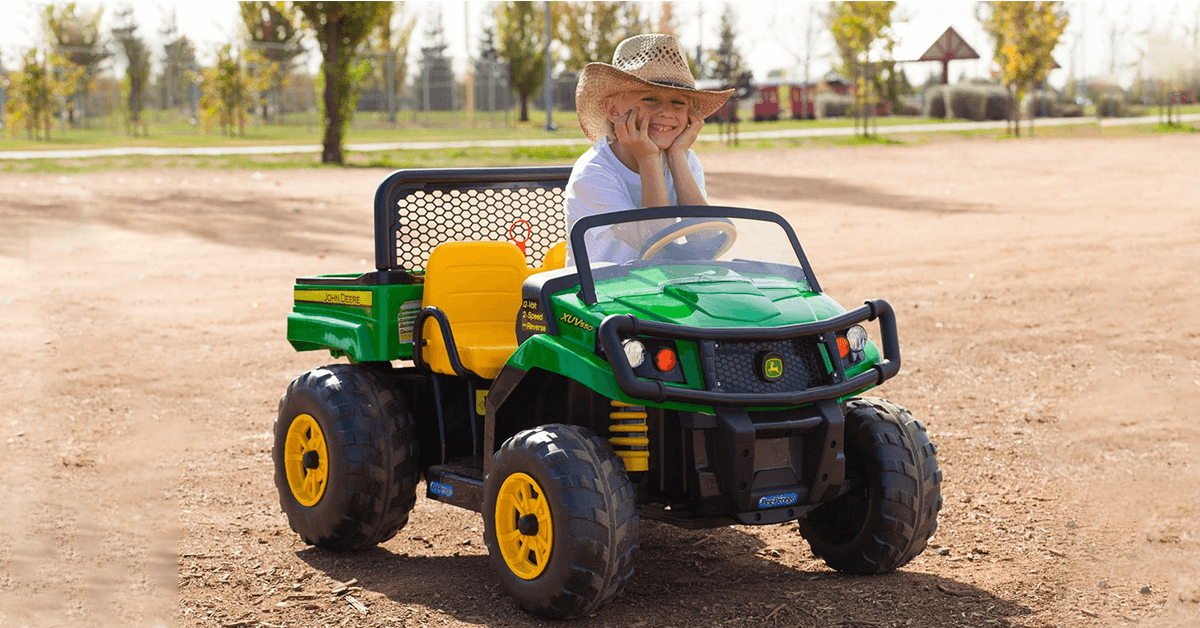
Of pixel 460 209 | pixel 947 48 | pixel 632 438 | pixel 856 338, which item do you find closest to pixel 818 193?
pixel 460 209

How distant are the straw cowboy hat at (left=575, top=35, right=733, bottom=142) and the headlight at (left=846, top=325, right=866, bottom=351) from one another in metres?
1.13

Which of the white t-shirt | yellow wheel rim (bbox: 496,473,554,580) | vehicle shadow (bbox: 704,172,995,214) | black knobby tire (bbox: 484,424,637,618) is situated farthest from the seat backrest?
vehicle shadow (bbox: 704,172,995,214)

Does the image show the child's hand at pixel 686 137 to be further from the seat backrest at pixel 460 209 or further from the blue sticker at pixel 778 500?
the blue sticker at pixel 778 500

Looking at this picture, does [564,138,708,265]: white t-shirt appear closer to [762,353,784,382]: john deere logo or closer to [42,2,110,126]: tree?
[762,353,784,382]: john deere logo

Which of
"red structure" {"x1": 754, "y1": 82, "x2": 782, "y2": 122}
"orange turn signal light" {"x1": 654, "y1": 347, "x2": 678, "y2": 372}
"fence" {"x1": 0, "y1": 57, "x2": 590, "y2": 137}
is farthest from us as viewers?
"red structure" {"x1": 754, "y1": 82, "x2": 782, "y2": 122}

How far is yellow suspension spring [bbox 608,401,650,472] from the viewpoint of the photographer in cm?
446

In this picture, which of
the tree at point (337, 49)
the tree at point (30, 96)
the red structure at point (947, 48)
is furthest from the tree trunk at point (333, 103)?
the red structure at point (947, 48)

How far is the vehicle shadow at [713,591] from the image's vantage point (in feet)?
14.5

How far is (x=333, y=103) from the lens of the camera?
27.7 metres

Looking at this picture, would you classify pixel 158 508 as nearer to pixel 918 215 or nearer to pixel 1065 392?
pixel 1065 392

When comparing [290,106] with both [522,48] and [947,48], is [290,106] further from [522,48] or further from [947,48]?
[947,48]

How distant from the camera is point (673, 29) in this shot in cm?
6269

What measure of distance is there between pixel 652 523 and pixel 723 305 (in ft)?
5.93

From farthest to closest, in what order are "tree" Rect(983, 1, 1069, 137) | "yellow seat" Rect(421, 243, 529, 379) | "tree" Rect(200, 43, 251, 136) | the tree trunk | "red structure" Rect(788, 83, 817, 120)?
"red structure" Rect(788, 83, 817, 120), "tree" Rect(200, 43, 251, 136), "tree" Rect(983, 1, 1069, 137), the tree trunk, "yellow seat" Rect(421, 243, 529, 379)
